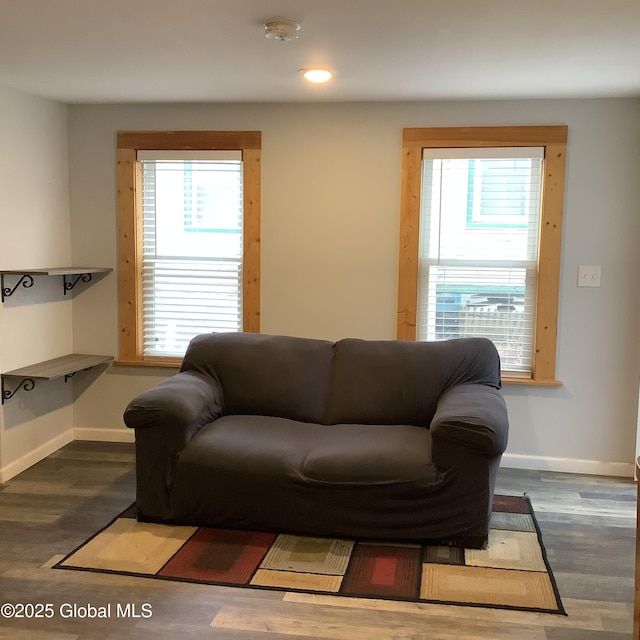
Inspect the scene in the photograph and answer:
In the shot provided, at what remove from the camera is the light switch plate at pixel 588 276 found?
13.8ft

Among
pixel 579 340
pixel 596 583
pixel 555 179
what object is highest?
pixel 555 179

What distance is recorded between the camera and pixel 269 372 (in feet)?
12.7

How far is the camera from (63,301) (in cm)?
463

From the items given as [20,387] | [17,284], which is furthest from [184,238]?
[20,387]

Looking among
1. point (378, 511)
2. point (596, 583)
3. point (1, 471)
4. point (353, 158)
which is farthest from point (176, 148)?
point (596, 583)

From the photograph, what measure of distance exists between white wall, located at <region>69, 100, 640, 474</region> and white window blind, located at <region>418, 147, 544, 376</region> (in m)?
0.19

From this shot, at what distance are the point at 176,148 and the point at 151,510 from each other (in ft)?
7.55

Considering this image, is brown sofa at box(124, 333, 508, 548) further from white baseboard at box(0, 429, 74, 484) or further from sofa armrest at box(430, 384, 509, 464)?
white baseboard at box(0, 429, 74, 484)

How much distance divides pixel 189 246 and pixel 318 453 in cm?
194

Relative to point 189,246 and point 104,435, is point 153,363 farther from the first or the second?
point 189,246

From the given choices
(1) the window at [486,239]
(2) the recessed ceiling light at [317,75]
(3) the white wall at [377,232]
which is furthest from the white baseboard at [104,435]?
(2) the recessed ceiling light at [317,75]

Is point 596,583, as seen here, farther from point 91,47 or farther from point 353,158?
point 91,47

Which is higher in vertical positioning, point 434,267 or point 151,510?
point 434,267

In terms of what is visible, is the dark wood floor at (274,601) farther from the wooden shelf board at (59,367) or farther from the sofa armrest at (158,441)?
the wooden shelf board at (59,367)
